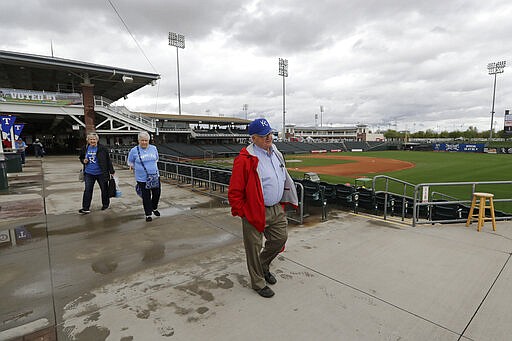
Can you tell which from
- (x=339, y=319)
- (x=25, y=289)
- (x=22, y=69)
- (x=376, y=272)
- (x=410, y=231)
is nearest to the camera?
(x=339, y=319)

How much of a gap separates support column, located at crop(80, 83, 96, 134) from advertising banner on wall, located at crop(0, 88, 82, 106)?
20.5 inches

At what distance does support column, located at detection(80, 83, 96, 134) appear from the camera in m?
24.8

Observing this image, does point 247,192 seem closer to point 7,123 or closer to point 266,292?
point 266,292

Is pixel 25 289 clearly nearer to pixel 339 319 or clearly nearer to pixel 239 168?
pixel 239 168

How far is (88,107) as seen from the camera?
82.2 ft

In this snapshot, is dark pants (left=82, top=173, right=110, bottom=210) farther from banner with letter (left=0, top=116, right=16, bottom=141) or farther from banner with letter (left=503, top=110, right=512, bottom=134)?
banner with letter (left=503, top=110, right=512, bottom=134)

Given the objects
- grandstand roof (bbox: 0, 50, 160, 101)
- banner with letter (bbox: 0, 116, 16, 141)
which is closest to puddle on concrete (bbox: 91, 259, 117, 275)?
banner with letter (bbox: 0, 116, 16, 141)

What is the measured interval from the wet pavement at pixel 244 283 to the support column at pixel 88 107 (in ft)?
75.2

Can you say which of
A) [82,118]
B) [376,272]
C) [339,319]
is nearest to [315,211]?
[376,272]

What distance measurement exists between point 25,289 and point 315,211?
5377 millimetres

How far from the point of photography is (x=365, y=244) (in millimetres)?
4211

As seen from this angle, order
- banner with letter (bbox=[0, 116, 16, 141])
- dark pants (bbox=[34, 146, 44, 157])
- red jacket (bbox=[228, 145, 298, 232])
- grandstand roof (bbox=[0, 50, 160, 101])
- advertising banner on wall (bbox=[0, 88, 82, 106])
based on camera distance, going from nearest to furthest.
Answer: red jacket (bbox=[228, 145, 298, 232]) → banner with letter (bbox=[0, 116, 16, 141]) → advertising banner on wall (bbox=[0, 88, 82, 106]) → grandstand roof (bbox=[0, 50, 160, 101]) → dark pants (bbox=[34, 146, 44, 157])

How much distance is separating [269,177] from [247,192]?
0.33 metres

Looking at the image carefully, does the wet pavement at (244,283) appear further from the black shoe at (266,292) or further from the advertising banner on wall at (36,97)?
the advertising banner on wall at (36,97)
